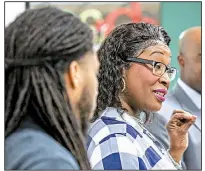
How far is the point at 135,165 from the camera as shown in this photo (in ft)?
4.80

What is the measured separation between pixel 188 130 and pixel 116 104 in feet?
1.04

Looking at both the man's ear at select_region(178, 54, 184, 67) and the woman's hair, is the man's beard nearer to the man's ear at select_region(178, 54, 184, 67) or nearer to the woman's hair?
the woman's hair

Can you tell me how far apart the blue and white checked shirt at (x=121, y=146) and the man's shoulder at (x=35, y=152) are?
0.52 m

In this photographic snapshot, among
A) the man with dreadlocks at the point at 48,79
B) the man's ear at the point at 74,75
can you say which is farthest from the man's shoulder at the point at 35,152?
the man's ear at the point at 74,75

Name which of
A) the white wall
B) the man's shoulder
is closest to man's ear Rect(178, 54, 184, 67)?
the white wall

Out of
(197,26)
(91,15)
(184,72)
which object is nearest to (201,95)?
(184,72)

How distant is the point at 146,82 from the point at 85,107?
52cm

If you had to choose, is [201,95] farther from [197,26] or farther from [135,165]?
[135,165]

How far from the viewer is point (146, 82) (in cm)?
158

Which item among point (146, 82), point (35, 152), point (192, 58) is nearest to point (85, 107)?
point (35, 152)

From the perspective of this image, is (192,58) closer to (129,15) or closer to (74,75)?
(129,15)

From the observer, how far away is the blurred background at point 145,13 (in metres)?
1.67

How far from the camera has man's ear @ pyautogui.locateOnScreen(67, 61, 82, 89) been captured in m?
1.04

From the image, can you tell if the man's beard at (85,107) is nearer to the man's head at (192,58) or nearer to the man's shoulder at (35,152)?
the man's shoulder at (35,152)
